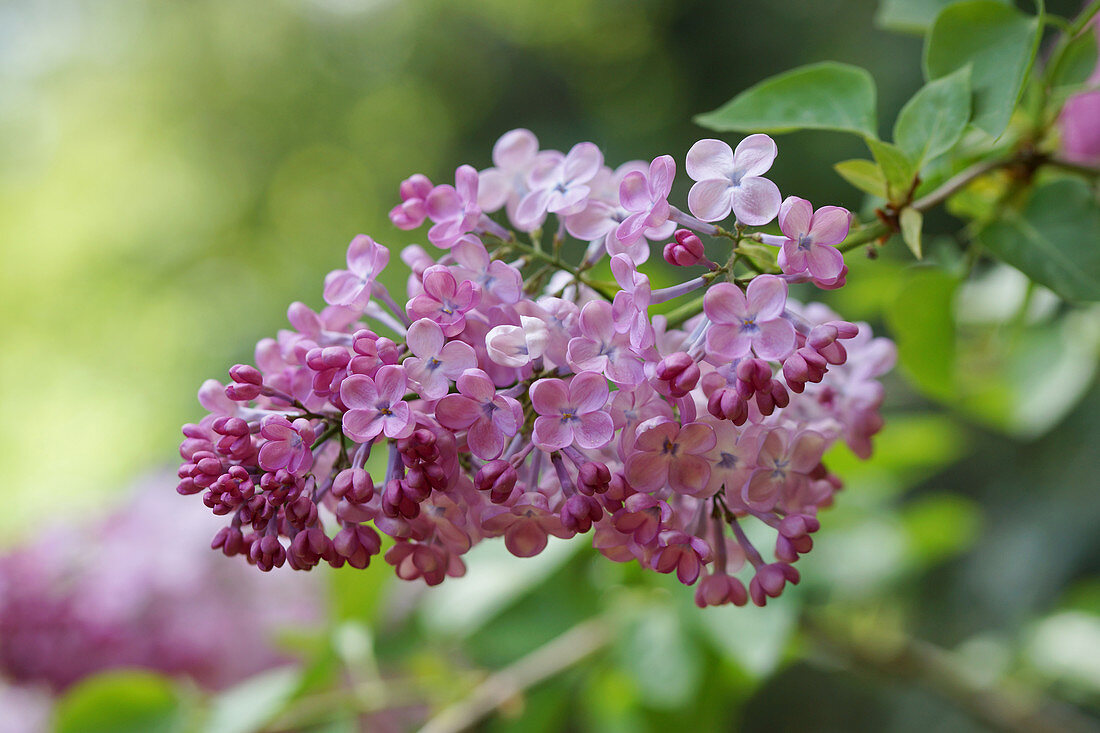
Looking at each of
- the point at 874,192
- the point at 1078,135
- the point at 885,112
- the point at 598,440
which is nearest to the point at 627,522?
the point at 598,440

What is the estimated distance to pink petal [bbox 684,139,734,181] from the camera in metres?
0.27

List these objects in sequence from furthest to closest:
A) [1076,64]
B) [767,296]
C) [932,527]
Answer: [932,527], [1076,64], [767,296]

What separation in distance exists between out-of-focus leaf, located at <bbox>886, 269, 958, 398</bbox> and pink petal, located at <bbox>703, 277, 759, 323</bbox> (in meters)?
0.23

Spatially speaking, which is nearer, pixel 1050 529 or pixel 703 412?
pixel 703 412

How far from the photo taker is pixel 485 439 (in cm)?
26

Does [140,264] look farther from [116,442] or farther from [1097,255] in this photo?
[1097,255]

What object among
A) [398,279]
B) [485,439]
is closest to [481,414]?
[485,439]

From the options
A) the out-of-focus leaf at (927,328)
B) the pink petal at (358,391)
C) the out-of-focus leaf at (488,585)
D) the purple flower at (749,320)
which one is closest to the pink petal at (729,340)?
the purple flower at (749,320)

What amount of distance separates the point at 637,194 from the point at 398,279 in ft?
5.37

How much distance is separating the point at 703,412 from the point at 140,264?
9.94ft

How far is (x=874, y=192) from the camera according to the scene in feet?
1.09

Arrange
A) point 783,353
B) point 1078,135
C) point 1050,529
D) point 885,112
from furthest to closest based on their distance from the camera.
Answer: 1. point 885,112
2. point 1050,529
3. point 1078,135
4. point 783,353

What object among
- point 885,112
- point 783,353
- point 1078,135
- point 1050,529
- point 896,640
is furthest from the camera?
point 885,112

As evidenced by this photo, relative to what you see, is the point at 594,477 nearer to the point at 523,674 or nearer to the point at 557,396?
the point at 557,396
